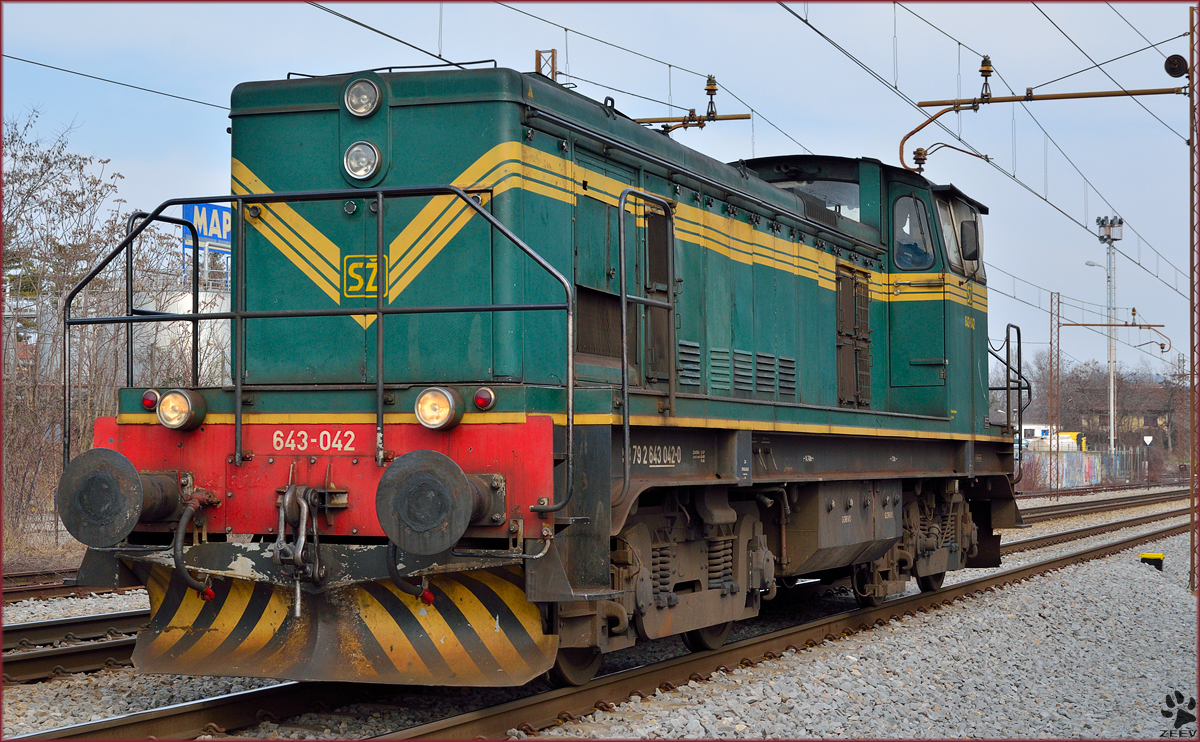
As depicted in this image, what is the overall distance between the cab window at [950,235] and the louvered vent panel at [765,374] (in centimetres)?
282

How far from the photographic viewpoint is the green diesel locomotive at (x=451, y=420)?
16.3 ft

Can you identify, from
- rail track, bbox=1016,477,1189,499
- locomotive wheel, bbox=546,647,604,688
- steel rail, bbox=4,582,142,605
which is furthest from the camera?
rail track, bbox=1016,477,1189,499

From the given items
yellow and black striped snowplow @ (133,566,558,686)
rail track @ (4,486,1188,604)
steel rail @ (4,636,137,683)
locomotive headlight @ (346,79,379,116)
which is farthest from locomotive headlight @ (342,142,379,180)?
steel rail @ (4,636,137,683)

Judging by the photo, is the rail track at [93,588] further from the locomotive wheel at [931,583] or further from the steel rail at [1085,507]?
the locomotive wheel at [931,583]

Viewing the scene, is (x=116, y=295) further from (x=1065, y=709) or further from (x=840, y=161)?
(x=1065, y=709)

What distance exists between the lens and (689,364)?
7.00 m

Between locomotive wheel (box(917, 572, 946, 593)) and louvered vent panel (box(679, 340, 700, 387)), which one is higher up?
louvered vent panel (box(679, 340, 700, 387))

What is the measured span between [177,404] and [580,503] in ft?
6.53

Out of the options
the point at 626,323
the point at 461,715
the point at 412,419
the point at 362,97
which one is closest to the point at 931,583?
the point at 626,323

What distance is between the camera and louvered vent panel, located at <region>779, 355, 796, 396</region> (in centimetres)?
818

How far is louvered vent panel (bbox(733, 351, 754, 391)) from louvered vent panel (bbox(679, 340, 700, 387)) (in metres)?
0.56

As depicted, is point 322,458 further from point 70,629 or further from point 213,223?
point 213,223

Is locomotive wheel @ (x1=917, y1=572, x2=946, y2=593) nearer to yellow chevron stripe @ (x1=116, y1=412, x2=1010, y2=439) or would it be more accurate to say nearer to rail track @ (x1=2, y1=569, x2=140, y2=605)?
yellow chevron stripe @ (x1=116, y1=412, x2=1010, y2=439)

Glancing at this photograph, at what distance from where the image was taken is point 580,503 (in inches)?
205
